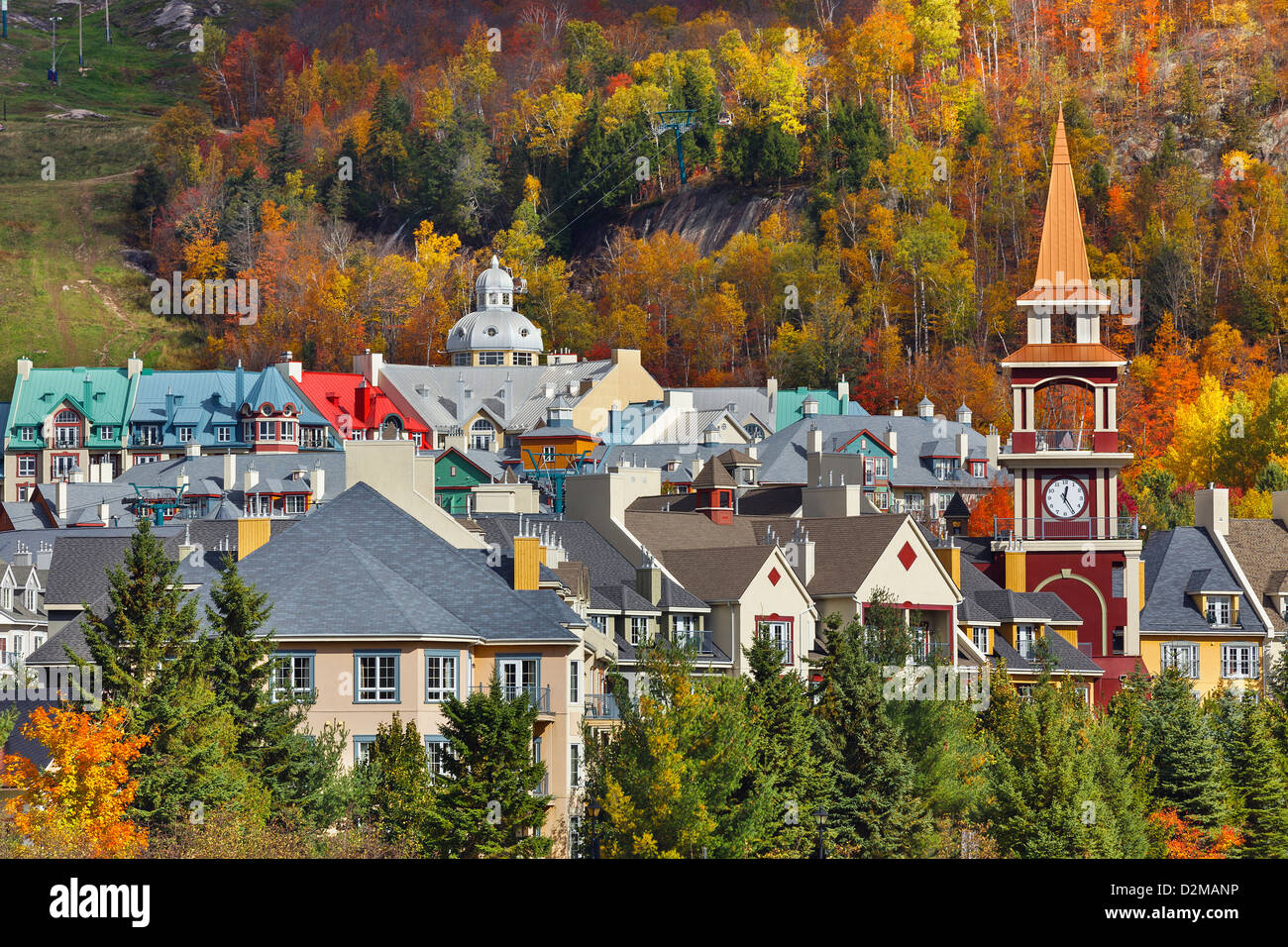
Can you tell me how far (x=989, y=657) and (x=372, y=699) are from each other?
27.4m

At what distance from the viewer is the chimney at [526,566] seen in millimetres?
62562

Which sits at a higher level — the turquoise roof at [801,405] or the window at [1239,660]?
the turquoise roof at [801,405]

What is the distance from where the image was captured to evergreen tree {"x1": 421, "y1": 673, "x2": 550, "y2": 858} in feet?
162

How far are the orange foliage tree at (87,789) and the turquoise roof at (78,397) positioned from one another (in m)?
105

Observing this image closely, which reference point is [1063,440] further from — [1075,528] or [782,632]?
[782,632]

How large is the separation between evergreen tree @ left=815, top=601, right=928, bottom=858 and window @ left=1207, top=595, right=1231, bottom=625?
2900cm

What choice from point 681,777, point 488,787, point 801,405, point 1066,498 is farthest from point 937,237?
point 488,787

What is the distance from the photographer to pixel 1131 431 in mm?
131500

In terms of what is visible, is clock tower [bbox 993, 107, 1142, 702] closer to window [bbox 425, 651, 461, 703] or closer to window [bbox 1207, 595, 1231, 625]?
window [bbox 1207, 595, 1231, 625]

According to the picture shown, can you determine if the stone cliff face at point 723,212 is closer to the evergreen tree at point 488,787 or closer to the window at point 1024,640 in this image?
Result: the window at point 1024,640

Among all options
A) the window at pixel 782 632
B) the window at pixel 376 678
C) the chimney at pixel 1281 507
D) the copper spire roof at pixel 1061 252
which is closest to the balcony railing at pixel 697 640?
the window at pixel 782 632

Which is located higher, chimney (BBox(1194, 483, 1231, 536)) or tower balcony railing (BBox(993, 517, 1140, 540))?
chimney (BBox(1194, 483, 1231, 536))

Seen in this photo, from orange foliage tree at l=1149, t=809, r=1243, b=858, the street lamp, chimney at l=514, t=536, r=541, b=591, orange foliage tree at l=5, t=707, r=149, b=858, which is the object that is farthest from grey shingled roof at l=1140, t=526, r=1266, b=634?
orange foliage tree at l=5, t=707, r=149, b=858
